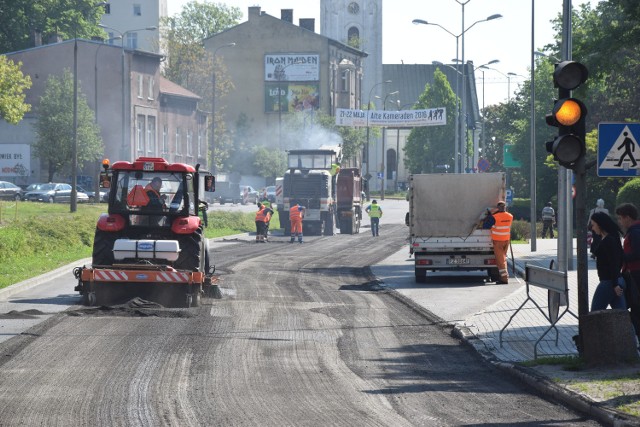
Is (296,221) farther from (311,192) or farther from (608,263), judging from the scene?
(608,263)

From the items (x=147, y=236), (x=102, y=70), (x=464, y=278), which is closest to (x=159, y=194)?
(x=147, y=236)

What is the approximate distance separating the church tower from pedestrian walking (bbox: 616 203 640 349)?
109 m

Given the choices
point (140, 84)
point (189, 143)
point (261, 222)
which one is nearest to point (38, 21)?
point (140, 84)

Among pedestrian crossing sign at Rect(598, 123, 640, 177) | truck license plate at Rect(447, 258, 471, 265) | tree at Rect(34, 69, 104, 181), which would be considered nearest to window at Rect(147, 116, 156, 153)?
tree at Rect(34, 69, 104, 181)

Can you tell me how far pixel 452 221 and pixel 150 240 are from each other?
373 inches

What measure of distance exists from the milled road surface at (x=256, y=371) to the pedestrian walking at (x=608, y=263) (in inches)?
70.3

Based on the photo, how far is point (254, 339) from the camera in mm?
15742

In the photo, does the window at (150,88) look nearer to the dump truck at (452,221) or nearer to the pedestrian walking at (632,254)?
the dump truck at (452,221)

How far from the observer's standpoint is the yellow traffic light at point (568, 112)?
12.7 metres

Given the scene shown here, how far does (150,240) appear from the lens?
20250mm

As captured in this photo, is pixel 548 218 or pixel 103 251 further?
pixel 548 218

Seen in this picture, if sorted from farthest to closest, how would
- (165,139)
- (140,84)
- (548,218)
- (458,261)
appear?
1. (165,139)
2. (140,84)
3. (548,218)
4. (458,261)

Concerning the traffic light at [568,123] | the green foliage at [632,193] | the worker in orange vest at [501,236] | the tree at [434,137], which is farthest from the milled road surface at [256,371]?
the tree at [434,137]

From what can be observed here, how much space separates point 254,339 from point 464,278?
43.0 ft
